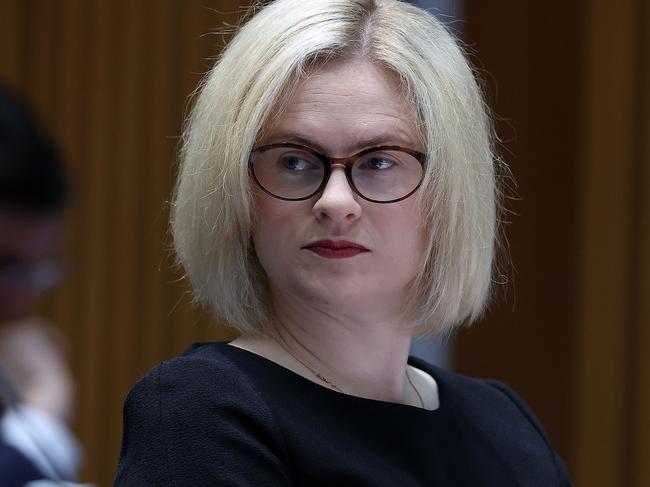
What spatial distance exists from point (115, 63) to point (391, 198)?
7.98 feet

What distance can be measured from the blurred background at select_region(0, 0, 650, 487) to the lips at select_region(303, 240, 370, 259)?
3.24 feet

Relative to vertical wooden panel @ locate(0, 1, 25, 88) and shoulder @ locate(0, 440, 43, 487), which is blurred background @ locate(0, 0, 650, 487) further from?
shoulder @ locate(0, 440, 43, 487)

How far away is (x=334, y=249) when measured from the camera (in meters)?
1.55

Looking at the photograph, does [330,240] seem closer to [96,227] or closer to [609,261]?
[609,261]

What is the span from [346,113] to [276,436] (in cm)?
44

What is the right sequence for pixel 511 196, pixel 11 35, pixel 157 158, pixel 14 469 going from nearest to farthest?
pixel 14 469 → pixel 511 196 → pixel 157 158 → pixel 11 35

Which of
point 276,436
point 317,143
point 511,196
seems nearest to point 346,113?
point 317,143

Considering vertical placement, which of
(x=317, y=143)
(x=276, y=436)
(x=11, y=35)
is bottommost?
(x=276, y=436)

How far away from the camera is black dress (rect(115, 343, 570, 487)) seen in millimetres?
1399

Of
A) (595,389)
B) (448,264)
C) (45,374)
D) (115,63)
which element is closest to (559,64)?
(595,389)

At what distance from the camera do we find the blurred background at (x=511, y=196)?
304cm

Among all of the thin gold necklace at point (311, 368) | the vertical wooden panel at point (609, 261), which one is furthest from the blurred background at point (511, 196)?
the thin gold necklace at point (311, 368)

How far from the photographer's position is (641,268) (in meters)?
3.00

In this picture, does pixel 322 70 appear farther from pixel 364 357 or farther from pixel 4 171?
pixel 4 171
